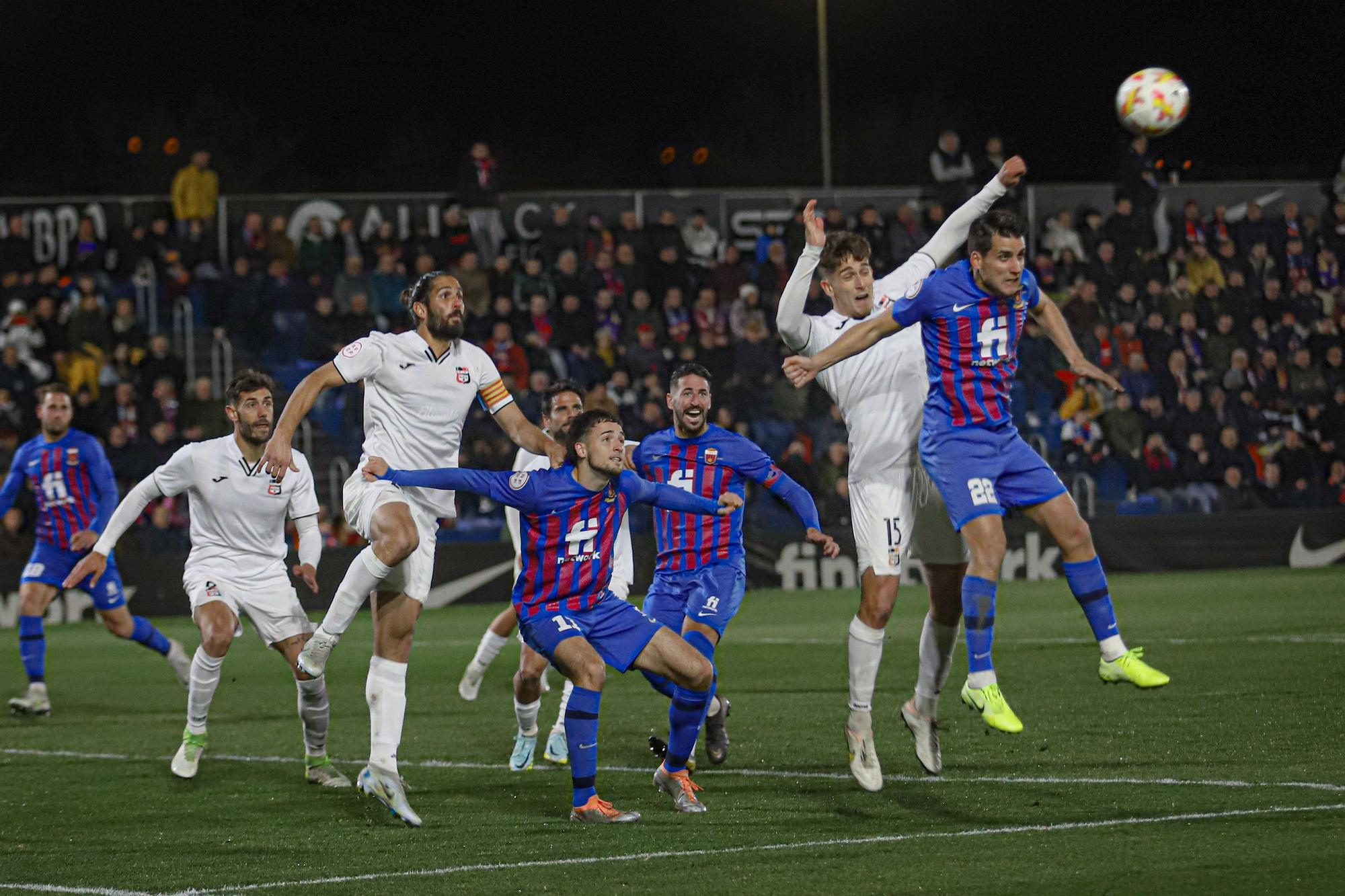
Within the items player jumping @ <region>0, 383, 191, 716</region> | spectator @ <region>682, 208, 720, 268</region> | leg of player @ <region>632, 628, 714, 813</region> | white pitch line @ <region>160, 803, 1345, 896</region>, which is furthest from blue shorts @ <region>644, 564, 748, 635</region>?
spectator @ <region>682, 208, 720, 268</region>

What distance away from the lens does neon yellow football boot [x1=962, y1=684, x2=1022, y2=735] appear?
22.8 feet

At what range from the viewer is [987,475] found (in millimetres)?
7367

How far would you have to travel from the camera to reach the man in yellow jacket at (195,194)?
21781 millimetres

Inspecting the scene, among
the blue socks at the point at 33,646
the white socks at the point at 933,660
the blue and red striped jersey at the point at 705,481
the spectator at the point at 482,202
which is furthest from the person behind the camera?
the spectator at the point at 482,202

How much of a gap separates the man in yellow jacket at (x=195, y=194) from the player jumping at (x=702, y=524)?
47.9 ft

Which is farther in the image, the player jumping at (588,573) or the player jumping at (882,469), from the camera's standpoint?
the player jumping at (882,469)

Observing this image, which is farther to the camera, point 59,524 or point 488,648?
point 59,524

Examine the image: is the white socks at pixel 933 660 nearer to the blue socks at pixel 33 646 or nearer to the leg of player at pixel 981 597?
the leg of player at pixel 981 597

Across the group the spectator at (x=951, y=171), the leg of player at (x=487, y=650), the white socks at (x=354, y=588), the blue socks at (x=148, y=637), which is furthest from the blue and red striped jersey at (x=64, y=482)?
the spectator at (x=951, y=171)

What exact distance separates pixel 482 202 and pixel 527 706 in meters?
14.8

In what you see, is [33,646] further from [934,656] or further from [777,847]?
[777,847]

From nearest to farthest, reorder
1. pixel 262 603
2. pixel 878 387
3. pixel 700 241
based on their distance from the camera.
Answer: pixel 878 387, pixel 262 603, pixel 700 241

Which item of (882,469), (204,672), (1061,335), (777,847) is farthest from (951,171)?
(777,847)

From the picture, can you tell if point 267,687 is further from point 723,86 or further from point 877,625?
point 723,86
